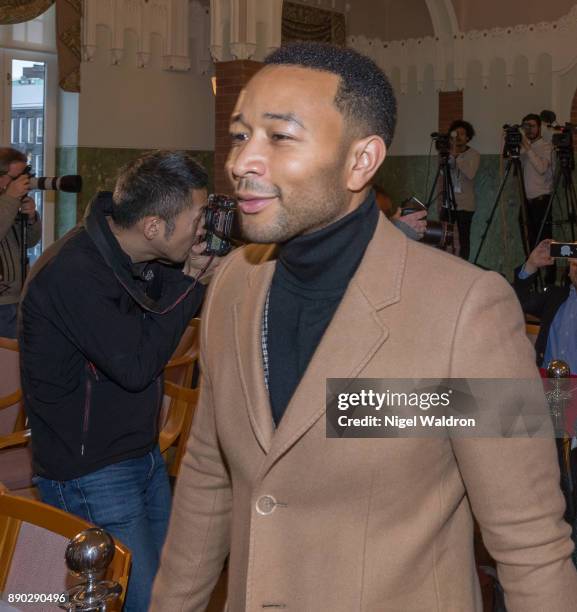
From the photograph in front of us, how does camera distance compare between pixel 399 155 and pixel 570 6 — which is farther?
pixel 399 155

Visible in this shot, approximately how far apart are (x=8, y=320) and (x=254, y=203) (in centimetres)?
406

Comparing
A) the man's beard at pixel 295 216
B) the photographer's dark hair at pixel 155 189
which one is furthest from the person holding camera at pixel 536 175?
the man's beard at pixel 295 216

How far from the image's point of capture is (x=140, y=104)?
31.0ft

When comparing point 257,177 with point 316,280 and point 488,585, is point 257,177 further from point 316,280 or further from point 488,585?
point 488,585

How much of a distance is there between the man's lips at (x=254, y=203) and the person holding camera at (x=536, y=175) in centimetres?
887

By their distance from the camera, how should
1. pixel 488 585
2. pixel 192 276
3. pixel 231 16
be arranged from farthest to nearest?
pixel 231 16, pixel 488 585, pixel 192 276

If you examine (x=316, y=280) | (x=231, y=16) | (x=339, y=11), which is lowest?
(x=316, y=280)

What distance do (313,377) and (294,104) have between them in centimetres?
34

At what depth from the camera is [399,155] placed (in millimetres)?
12109

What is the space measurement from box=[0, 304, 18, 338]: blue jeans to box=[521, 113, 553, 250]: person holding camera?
20.0 ft

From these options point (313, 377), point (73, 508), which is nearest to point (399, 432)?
point (313, 377)

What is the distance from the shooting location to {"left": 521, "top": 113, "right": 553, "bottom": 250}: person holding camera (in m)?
9.83

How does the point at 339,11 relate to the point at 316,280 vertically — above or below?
above

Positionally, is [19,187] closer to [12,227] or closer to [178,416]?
[12,227]
